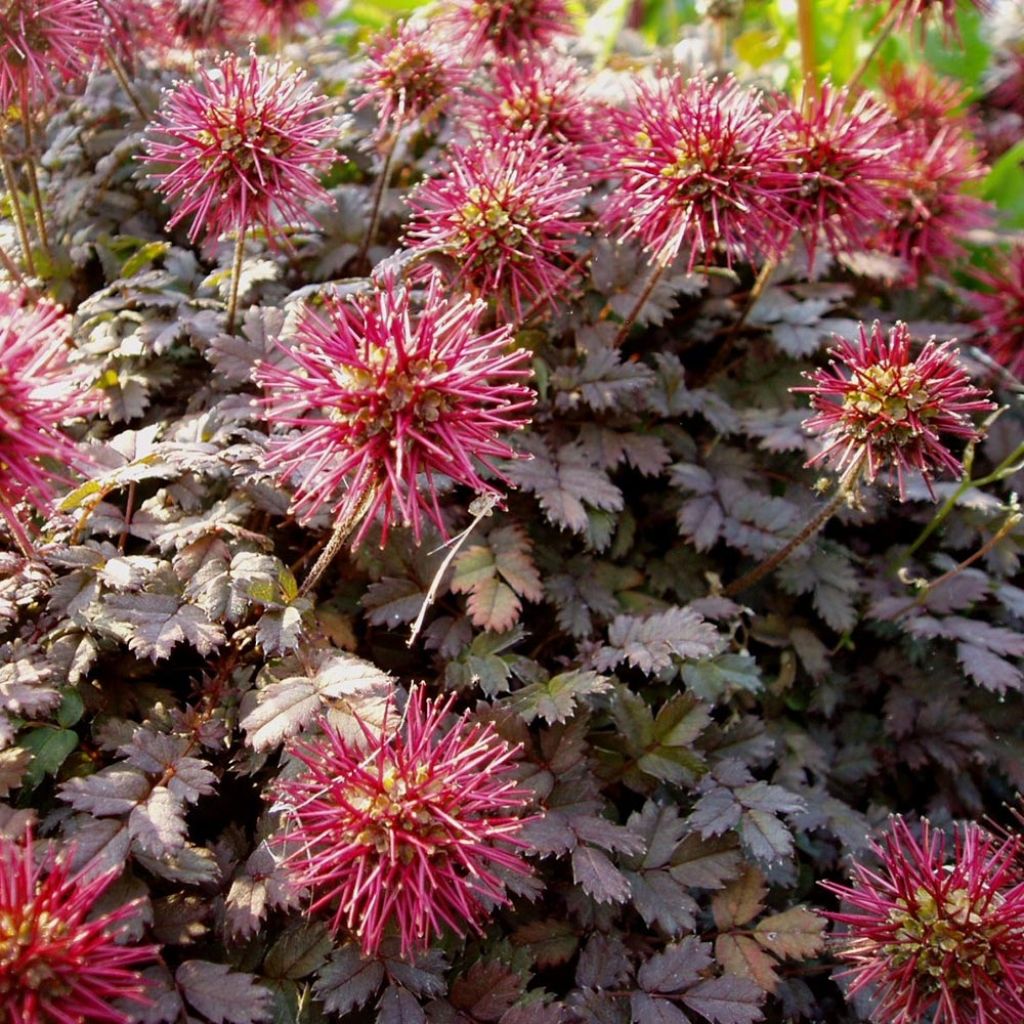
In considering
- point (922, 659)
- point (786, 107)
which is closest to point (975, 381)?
point (922, 659)

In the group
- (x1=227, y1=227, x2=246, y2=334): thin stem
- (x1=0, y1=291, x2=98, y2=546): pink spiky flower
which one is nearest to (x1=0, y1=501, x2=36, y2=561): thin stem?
(x1=0, y1=291, x2=98, y2=546): pink spiky flower

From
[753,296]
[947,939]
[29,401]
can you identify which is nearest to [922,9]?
[753,296]

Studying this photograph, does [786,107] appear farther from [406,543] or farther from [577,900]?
[577,900]

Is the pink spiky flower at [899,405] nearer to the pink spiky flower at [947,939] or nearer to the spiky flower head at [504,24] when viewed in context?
the pink spiky flower at [947,939]

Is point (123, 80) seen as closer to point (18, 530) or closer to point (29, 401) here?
point (18, 530)

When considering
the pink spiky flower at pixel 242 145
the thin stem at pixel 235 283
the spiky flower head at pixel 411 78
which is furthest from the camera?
the spiky flower head at pixel 411 78

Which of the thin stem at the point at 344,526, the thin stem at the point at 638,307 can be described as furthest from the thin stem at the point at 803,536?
the thin stem at the point at 344,526

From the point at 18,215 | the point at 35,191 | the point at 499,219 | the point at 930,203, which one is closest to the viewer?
the point at 499,219
